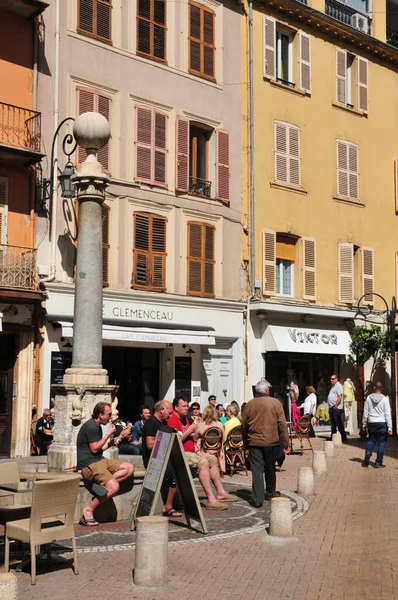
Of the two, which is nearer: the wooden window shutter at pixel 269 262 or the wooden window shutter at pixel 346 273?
the wooden window shutter at pixel 269 262

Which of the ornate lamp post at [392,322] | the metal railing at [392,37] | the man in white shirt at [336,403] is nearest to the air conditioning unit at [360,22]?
the metal railing at [392,37]

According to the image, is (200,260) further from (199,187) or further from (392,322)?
(392,322)

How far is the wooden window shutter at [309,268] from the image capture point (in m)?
25.6

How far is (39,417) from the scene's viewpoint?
18.5 meters

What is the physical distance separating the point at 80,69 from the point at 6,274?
5807mm

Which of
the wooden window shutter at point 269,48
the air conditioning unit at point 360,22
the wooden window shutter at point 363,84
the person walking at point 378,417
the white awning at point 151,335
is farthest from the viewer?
the air conditioning unit at point 360,22

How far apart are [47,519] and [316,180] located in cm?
2043

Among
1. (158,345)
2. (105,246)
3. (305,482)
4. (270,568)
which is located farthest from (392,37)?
(270,568)

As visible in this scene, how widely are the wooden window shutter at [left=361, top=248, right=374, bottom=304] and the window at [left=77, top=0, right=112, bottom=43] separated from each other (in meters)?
11.4

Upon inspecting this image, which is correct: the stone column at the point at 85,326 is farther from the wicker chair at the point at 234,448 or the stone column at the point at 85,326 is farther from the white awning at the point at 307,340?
the white awning at the point at 307,340

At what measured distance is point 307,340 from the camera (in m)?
25.3

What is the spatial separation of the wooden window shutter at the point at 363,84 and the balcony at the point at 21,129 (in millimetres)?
13281

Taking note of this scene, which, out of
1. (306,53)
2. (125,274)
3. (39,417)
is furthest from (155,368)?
(306,53)

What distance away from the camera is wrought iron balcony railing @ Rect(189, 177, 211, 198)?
23.1 metres
